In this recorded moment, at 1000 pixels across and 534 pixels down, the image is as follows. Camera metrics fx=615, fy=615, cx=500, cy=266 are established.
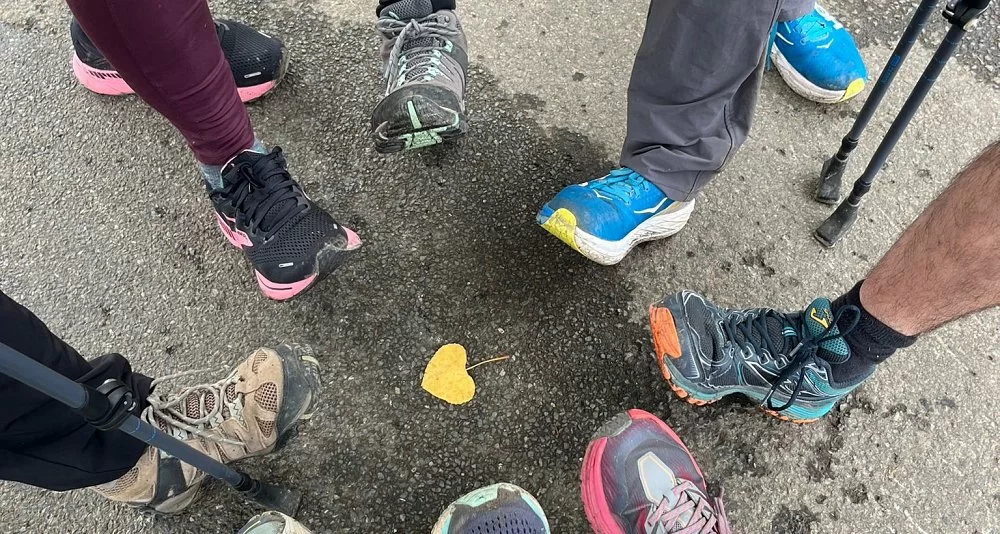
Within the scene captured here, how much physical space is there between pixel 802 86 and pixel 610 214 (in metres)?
0.89

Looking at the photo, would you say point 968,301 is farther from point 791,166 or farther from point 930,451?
point 791,166

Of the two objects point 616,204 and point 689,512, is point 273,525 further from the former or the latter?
point 616,204

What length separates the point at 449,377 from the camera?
1.51 m

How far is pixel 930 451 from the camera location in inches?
57.3

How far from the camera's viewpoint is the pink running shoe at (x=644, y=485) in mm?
1289

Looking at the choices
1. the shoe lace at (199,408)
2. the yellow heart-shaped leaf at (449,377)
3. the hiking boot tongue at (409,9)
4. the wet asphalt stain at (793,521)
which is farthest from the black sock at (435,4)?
the wet asphalt stain at (793,521)

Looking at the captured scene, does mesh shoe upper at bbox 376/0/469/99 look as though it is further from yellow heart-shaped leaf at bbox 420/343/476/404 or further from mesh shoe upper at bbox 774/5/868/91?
mesh shoe upper at bbox 774/5/868/91

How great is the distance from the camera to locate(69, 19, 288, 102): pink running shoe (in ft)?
6.11

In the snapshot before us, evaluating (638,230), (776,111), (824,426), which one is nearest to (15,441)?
(638,230)

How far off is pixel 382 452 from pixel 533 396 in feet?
1.25

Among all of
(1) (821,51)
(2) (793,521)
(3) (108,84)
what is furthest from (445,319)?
(1) (821,51)

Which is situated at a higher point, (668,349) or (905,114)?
(905,114)

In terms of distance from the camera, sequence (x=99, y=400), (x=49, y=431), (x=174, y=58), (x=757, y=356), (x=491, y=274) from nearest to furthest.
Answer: (x=99, y=400)
(x=49, y=431)
(x=174, y=58)
(x=757, y=356)
(x=491, y=274)

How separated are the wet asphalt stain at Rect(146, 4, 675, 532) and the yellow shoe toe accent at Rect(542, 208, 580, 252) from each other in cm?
11
